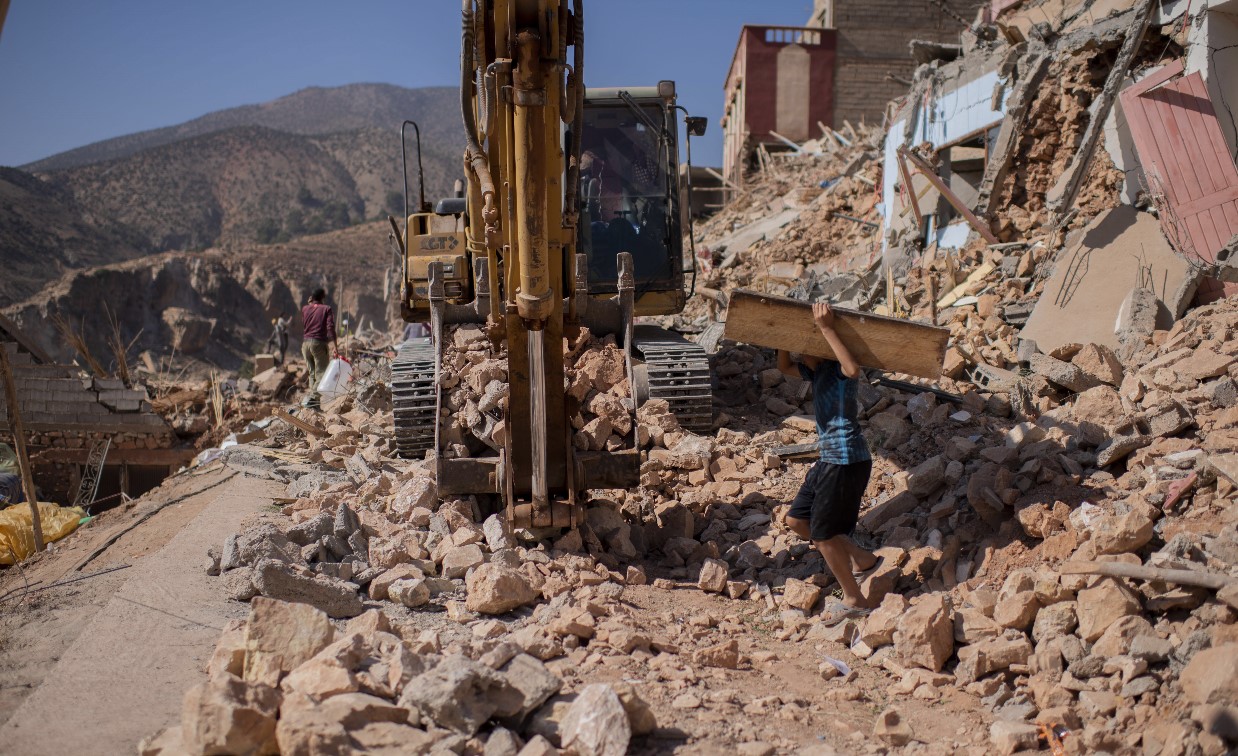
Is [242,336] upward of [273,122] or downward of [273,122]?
downward

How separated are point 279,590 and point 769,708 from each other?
7.55 ft

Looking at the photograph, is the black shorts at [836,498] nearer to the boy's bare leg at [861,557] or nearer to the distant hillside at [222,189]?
the boy's bare leg at [861,557]

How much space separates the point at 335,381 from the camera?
38.4ft

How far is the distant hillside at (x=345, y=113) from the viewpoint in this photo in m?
139

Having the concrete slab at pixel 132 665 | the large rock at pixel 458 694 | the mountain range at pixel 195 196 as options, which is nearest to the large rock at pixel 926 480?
the large rock at pixel 458 694

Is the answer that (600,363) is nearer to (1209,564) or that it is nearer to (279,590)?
(279,590)

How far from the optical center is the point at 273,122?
148 meters

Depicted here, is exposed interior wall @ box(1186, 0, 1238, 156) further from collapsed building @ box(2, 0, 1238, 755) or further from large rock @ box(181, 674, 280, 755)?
large rock @ box(181, 674, 280, 755)

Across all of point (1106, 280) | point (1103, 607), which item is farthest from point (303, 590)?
point (1106, 280)

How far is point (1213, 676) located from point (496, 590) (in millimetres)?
2896

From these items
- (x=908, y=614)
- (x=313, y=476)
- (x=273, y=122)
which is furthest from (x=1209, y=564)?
(x=273, y=122)

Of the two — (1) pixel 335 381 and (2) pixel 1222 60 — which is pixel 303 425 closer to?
(1) pixel 335 381

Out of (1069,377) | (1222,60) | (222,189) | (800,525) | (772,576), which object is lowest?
(772,576)

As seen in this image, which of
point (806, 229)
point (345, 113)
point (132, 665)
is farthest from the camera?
point (345, 113)
